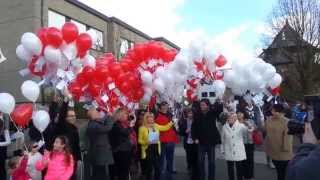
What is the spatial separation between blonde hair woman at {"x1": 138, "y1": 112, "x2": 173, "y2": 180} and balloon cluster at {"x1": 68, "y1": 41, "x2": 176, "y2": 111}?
0.95 m

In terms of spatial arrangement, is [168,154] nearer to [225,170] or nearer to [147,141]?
[147,141]

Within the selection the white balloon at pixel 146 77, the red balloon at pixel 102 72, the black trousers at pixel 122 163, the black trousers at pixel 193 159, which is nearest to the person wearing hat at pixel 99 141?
the black trousers at pixel 122 163

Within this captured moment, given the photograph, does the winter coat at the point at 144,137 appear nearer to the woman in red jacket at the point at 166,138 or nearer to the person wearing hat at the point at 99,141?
the woman in red jacket at the point at 166,138

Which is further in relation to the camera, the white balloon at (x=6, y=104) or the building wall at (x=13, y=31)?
the building wall at (x=13, y=31)

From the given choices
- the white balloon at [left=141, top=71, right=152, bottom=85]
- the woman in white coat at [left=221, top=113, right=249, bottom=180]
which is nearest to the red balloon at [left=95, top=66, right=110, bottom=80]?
the white balloon at [left=141, top=71, right=152, bottom=85]

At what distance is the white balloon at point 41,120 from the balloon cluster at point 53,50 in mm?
924

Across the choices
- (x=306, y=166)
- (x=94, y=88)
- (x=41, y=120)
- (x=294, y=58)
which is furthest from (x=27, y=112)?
(x=294, y=58)

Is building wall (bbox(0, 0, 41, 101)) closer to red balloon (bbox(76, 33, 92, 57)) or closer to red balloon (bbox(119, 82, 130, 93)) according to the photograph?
red balloon (bbox(119, 82, 130, 93))

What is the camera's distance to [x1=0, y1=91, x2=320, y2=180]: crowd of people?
7332mm

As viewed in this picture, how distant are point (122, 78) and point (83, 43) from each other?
2003 mm

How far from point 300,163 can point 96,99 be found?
7509 millimetres

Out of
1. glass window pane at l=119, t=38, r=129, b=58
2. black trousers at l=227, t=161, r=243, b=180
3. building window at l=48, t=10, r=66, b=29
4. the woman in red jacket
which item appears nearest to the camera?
black trousers at l=227, t=161, r=243, b=180

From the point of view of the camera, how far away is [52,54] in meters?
7.92

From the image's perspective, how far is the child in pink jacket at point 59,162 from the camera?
22.4 ft
